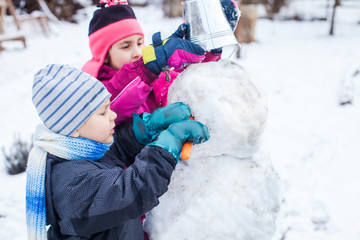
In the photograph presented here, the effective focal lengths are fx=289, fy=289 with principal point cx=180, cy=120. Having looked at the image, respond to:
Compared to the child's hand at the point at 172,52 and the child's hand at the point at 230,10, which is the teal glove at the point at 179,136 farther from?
the child's hand at the point at 230,10

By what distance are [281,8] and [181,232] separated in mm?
14202

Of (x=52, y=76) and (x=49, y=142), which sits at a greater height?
(x=52, y=76)

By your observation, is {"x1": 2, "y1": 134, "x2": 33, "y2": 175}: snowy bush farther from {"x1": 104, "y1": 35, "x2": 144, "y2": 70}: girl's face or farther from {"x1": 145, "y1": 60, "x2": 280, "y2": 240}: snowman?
{"x1": 145, "y1": 60, "x2": 280, "y2": 240}: snowman

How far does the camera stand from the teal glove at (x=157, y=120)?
113cm

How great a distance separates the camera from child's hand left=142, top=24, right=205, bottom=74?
115cm

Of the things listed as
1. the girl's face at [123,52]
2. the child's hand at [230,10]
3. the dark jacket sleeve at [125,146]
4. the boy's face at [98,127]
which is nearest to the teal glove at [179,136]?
the boy's face at [98,127]

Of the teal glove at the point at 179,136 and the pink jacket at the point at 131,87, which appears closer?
the teal glove at the point at 179,136

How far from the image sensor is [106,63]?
1.88 m

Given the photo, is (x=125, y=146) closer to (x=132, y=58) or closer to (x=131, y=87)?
(x=131, y=87)

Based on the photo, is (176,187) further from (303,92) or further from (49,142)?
(303,92)

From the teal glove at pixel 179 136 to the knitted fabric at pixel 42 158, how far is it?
0.28 metres

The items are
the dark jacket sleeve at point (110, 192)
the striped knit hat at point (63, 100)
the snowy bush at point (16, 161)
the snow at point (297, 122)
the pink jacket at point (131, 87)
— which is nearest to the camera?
the dark jacket sleeve at point (110, 192)

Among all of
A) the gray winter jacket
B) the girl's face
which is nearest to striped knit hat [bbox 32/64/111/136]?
the gray winter jacket

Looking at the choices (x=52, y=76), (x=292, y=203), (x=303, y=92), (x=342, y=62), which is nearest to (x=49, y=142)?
(x=52, y=76)
